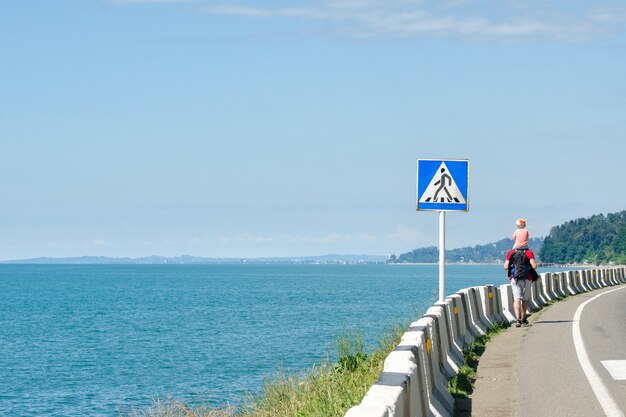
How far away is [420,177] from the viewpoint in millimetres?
16594

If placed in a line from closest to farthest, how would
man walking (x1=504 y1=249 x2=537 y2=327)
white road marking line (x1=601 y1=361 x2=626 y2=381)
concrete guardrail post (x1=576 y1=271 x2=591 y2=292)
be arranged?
white road marking line (x1=601 y1=361 x2=626 y2=381) → man walking (x1=504 y1=249 x2=537 y2=327) → concrete guardrail post (x1=576 y1=271 x2=591 y2=292)

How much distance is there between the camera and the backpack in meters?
19.8

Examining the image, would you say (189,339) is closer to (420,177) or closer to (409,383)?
(420,177)

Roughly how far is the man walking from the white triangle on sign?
3.68 meters

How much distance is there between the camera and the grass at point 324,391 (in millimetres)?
10516

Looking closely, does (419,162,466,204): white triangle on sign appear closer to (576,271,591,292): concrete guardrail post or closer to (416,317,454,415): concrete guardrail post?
(416,317,454,415): concrete guardrail post

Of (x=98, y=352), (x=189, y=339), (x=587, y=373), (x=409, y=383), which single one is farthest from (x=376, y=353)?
(x=189, y=339)

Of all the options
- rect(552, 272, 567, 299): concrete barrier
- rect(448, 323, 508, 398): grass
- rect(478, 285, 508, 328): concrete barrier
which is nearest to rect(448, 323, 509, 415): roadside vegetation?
rect(448, 323, 508, 398): grass

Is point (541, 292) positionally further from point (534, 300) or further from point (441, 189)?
point (441, 189)

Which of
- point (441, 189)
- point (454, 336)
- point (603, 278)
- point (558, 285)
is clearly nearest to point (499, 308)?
point (441, 189)

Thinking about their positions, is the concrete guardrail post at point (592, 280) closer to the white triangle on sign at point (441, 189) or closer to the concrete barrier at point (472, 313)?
the concrete barrier at point (472, 313)

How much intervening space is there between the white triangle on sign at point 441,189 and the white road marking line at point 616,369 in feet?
12.2

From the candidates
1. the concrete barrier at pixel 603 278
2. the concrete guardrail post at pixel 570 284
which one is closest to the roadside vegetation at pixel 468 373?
the concrete guardrail post at pixel 570 284

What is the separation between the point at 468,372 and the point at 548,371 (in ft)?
3.62
